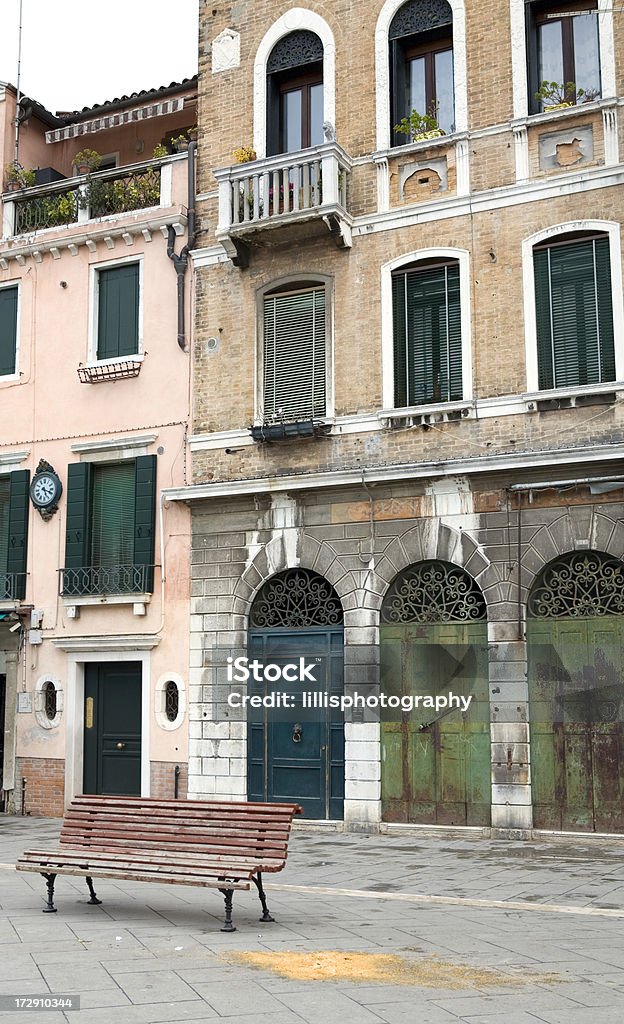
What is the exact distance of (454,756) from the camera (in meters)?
15.3

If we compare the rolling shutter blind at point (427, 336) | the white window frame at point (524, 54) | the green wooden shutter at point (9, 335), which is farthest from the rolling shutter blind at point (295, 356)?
the green wooden shutter at point (9, 335)

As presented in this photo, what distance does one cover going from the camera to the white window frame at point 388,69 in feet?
53.5

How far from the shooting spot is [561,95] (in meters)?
15.7

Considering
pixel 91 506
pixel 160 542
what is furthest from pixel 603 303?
pixel 91 506

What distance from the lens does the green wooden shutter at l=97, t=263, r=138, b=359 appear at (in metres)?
19.0

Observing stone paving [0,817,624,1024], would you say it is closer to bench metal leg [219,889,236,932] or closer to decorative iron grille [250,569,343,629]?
bench metal leg [219,889,236,932]

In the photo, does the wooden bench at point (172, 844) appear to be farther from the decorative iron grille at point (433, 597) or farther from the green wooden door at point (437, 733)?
the decorative iron grille at point (433, 597)

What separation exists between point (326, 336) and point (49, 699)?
7.59 meters

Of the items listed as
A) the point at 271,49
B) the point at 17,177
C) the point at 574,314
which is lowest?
the point at 574,314

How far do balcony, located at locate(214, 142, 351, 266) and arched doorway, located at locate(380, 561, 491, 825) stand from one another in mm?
5262

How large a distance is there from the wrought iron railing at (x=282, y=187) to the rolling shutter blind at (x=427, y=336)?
1.63m

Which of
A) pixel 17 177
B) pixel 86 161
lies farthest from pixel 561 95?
pixel 17 177

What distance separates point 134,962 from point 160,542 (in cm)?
1060

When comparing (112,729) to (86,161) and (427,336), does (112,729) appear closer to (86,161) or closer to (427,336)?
(427,336)
